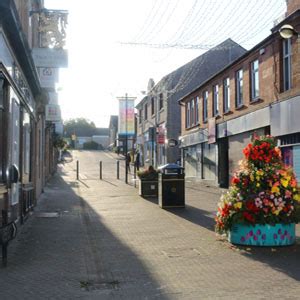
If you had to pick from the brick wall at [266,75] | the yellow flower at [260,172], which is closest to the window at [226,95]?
the brick wall at [266,75]

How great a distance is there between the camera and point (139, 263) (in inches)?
312

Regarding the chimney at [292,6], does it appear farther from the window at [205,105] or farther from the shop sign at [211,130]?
the window at [205,105]

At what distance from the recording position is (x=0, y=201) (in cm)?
874

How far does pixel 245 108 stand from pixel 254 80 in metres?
1.38

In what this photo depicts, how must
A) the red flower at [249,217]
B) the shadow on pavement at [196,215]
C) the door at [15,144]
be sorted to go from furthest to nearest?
the shadow on pavement at [196,215] → the door at [15,144] → the red flower at [249,217]

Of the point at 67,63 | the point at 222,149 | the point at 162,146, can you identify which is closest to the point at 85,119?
the point at 162,146

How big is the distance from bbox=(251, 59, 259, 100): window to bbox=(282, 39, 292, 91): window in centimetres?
269

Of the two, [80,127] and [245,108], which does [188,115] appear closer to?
[245,108]

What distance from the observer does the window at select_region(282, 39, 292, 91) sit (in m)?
17.8

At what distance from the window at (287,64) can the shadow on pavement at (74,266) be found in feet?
30.1

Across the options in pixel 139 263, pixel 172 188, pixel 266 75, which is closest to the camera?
pixel 139 263

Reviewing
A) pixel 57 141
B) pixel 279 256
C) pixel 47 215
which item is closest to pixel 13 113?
pixel 47 215

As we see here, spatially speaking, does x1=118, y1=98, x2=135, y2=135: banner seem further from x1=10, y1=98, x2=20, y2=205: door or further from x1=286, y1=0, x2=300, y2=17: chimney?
x1=10, y1=98, x2=20, y2=205: door

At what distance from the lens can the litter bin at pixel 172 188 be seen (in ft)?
53.4
